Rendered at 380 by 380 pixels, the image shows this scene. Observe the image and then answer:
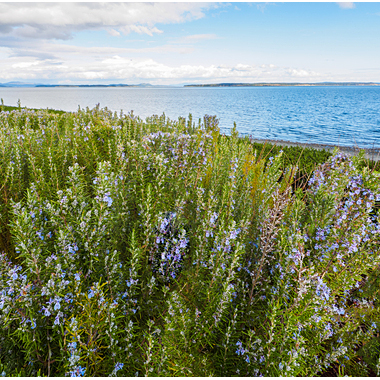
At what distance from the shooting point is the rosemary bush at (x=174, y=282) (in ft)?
5.95

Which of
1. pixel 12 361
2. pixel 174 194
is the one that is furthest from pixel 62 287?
pixel 174 194

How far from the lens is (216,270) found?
2291mm

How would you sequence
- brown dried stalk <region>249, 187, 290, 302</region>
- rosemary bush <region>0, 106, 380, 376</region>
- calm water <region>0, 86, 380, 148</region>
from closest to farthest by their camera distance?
rosemary bush <region>0, 106, 380, 376</region>, brown dried stalk <region>249, 187, 290, 302</region>, calm water <region>0, 86, 380, 148</region>

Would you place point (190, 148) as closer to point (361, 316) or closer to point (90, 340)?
point (90, 340)

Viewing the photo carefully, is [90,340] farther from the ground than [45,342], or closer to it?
farther from the ground

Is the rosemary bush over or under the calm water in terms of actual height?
under

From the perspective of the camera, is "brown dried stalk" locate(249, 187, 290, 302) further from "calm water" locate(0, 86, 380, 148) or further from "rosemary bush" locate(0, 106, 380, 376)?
"calm water" locate(0, 86, 380, 148)

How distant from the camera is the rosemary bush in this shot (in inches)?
71.4

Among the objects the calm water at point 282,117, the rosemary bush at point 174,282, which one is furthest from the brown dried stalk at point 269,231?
the calm water at point 282,117

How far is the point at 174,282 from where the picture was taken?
109 inches

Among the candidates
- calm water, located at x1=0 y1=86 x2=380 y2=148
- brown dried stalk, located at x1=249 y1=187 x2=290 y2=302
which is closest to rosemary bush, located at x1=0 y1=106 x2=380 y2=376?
brown dried stalk, located at x1=249 y1=187 x2=290 y2=302

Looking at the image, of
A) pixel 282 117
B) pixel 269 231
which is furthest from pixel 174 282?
pixel 282 117

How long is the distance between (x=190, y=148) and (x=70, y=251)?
2.17 metres

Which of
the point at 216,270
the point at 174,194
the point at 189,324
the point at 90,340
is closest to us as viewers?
the point at 90,340
